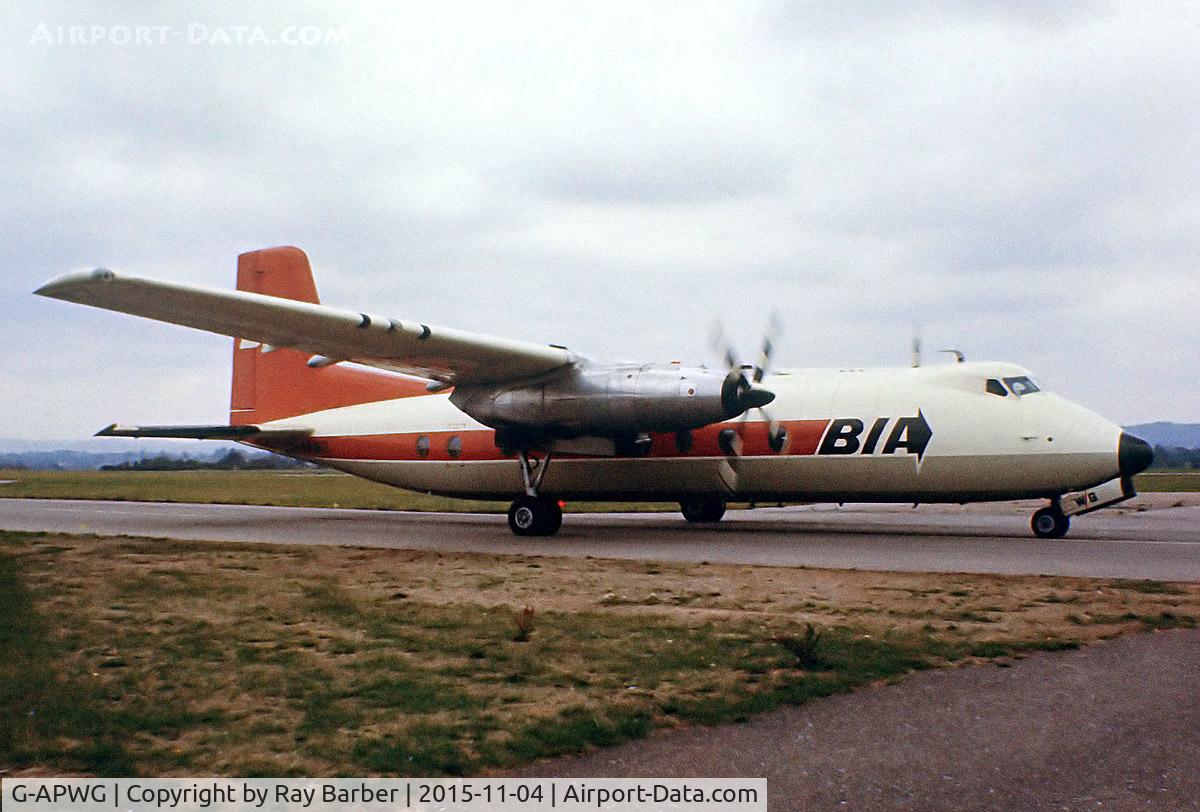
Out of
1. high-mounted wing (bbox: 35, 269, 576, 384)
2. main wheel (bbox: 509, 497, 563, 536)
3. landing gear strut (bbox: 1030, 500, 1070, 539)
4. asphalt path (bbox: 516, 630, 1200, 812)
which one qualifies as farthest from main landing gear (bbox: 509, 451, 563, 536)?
asphalt path (bbox: 516, 630, 1200, 812)

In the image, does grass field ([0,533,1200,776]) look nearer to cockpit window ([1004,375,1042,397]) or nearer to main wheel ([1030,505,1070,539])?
main wheel ([1030,505,1070,539])

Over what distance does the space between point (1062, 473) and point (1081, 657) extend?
10.0 metres

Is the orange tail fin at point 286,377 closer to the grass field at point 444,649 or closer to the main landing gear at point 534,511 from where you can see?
the main landing gear at point 534,511

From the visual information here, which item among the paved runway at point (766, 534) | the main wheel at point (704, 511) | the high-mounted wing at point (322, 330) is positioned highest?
the high-mounted wing at point (322, 330)

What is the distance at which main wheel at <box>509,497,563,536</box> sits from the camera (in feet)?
61.2

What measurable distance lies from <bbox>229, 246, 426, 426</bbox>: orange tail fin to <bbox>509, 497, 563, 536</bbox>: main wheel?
17.8 ft

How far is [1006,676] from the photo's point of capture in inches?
258

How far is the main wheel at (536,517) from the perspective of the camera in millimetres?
18641

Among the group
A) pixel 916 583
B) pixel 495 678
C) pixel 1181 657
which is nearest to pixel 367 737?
pixel 495 678

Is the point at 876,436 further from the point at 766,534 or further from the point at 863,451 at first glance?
the point at 766,534

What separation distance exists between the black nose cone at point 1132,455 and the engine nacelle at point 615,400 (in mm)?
6016

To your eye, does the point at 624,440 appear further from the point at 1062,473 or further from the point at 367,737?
the point at 367,737

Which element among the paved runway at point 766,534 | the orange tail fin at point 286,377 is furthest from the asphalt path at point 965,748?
the orange tail fin at point 286,377

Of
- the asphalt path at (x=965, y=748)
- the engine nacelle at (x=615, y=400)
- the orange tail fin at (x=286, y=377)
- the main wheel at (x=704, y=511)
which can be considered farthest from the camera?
the orange tail fin at (x=286, y=377)
